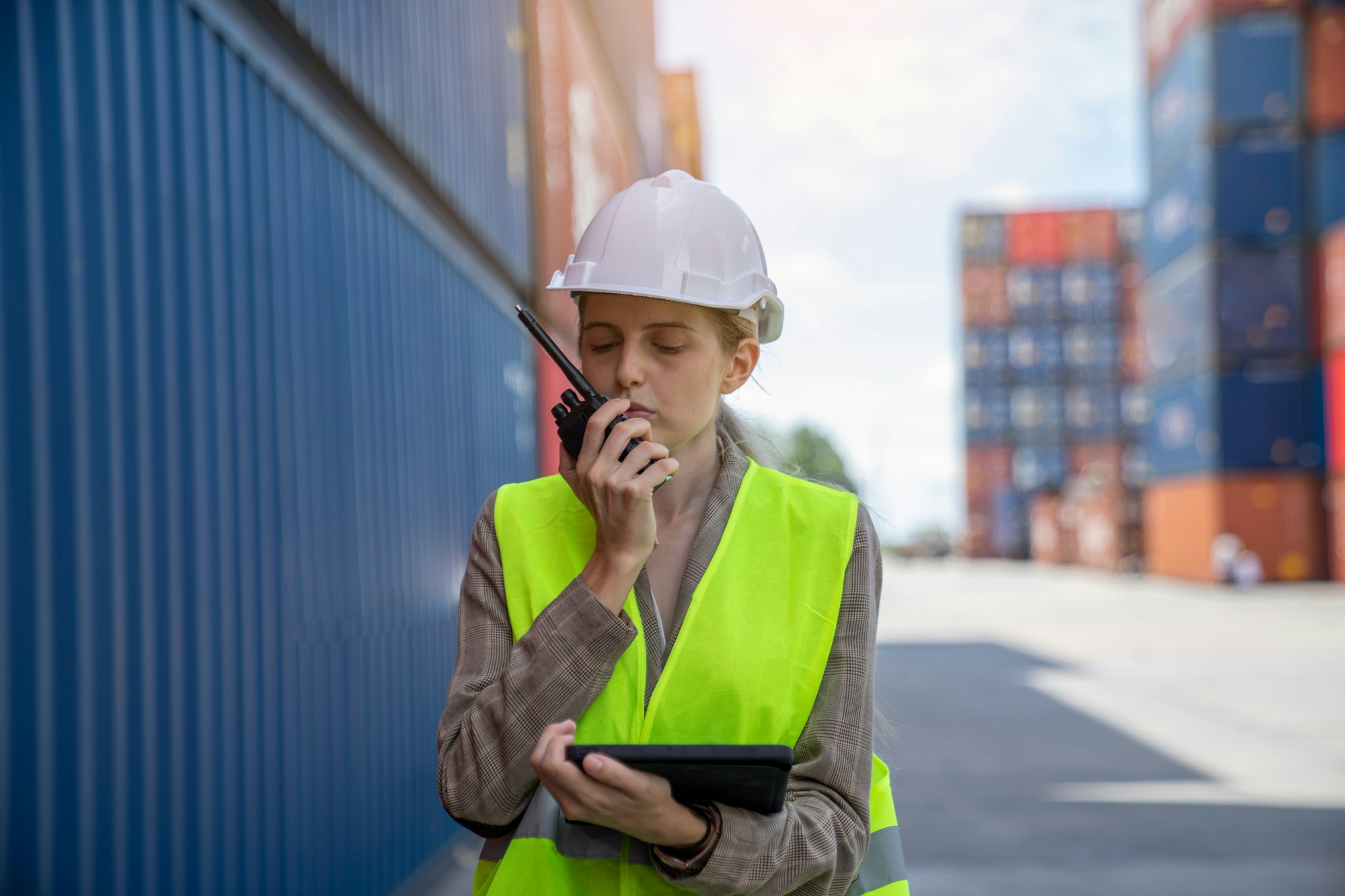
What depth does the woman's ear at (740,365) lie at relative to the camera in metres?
1.58

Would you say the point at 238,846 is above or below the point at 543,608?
below

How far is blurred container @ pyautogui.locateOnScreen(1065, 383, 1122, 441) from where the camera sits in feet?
181

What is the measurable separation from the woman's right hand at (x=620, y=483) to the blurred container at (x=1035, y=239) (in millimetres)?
58984

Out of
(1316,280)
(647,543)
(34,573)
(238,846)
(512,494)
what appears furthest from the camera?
(1316,280)

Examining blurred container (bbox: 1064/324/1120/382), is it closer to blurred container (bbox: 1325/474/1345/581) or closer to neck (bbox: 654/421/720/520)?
blurred container (bbox: 1325/474/1345/581)

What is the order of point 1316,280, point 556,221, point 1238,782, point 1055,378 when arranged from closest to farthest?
1. point 1238,782
2. point 556,221
3. point 1316,280
4. point 1055,378

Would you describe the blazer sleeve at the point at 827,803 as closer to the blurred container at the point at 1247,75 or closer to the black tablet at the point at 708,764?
the black tablet at the point at 708,764

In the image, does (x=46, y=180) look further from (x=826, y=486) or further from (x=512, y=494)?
(x=826, y=486)

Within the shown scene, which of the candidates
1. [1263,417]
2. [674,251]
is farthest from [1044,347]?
[674,251]

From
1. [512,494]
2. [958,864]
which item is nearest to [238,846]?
[512,494]

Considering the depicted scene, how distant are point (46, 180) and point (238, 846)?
6.04 feet

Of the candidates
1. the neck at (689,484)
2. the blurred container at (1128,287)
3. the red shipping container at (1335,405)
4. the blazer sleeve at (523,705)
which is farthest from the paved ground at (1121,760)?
the blurred container at (1128,287)

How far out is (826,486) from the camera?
1560mm

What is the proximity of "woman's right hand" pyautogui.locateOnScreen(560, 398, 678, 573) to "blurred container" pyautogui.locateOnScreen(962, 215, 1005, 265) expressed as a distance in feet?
194
